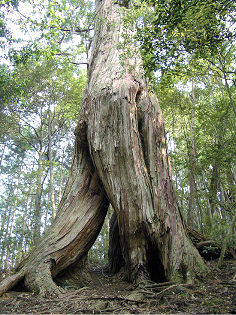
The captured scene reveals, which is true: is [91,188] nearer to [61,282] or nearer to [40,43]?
[61,282]

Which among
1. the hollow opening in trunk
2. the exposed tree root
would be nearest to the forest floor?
the exposed tree root

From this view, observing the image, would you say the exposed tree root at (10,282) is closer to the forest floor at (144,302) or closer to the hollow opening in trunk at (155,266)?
the forest floor at (144,302)

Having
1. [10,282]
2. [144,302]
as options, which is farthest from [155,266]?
[10,282]

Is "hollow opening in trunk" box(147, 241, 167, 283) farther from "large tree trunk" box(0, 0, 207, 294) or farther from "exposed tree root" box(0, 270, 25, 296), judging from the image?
"exposed tree root" box(0, 270, 25, 296)

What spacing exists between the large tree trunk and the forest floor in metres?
0.37

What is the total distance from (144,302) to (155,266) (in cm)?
146

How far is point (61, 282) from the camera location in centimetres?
434

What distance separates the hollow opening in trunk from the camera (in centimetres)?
418

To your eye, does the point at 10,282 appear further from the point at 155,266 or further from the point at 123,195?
the point at 155,266

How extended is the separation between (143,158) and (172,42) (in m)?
2.01

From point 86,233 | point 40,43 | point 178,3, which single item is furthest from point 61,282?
point 40,43

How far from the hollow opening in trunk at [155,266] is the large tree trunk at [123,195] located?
2 centimetres

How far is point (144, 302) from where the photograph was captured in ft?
9.55

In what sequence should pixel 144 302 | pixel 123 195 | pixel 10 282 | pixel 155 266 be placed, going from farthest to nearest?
pixel 155 266, pixel 123 195, pixel 10 282, pixel 144 302
